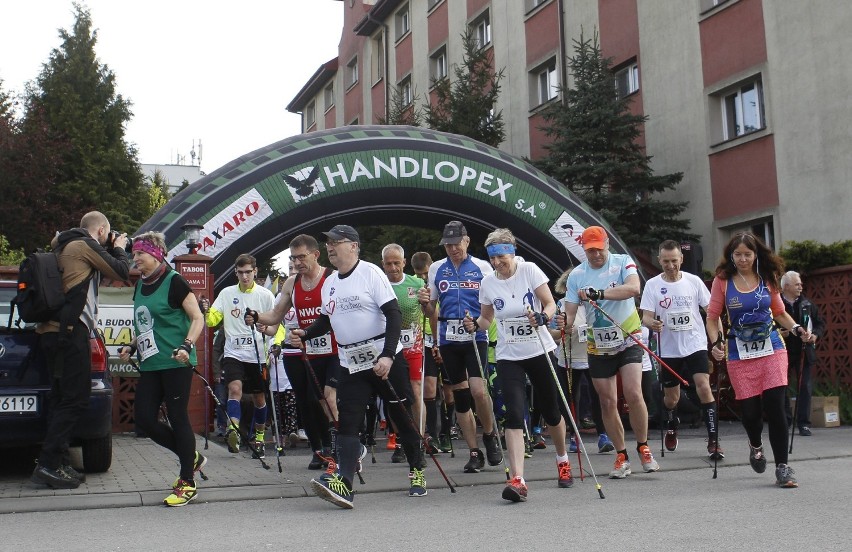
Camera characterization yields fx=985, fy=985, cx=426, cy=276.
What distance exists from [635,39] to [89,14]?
115 ft

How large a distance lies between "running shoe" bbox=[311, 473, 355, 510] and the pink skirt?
3.07m

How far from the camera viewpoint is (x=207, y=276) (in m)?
12.3

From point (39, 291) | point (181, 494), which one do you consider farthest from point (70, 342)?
point (181, 494)

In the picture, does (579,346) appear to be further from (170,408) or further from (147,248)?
(147,248)

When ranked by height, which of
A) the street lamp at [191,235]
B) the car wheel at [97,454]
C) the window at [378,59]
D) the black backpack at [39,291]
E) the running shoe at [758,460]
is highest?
the window at [378,59]

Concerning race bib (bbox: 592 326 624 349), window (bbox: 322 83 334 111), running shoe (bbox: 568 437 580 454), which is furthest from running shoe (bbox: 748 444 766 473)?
window (bbox: 322 83 334 111)

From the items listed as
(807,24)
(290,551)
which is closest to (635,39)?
(807,24)

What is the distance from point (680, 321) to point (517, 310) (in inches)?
115

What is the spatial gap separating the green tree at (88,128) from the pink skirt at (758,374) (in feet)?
106

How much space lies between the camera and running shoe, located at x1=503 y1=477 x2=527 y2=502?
Result: 6.79 meters

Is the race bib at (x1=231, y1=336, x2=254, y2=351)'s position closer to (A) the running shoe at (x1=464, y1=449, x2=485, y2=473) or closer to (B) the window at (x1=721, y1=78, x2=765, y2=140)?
(A) the running shoe at (x1=464, y1=449, x2=485, y2=473)

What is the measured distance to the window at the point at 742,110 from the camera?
1872 cm

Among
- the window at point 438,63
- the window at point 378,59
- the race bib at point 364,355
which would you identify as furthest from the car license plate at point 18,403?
the window at point 378,59

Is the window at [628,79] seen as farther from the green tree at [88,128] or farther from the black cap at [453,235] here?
the green tree at [88,128]
